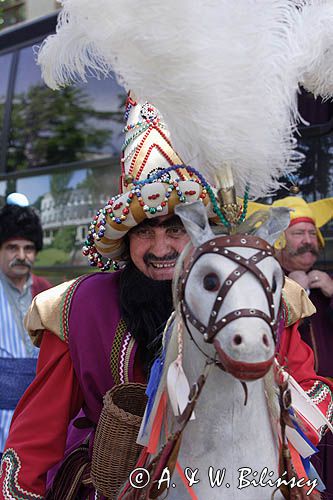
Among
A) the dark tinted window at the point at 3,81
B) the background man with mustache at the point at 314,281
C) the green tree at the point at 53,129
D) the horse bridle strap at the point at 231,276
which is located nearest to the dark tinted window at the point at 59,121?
the green tree at the point at 53,129

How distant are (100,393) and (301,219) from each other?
1.79 meters

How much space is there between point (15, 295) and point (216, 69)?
319cm

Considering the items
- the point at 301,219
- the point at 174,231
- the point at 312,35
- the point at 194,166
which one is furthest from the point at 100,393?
the point at 301,219

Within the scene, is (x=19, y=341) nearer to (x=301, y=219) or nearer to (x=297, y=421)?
(x=301, y=219)

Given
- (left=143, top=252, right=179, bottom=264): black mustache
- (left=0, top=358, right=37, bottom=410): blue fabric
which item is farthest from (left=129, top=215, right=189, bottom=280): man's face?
(left=0, top=358, right=37, bottom=410): blue fabric

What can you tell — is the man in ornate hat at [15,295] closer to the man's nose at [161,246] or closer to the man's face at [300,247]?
the man's face at [300,247]

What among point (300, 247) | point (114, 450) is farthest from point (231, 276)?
point (300, 247)

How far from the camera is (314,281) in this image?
12.9 ft

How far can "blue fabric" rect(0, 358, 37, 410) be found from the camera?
4395 millimetres

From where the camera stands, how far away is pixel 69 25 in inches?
97.3

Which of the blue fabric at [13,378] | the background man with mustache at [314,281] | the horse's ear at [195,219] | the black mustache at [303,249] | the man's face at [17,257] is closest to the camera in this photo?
the horse's ear at [195,219]

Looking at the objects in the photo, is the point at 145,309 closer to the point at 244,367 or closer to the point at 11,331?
the point at 244,367

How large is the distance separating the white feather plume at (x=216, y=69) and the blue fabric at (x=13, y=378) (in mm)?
2582

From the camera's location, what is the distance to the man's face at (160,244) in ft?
9.37
